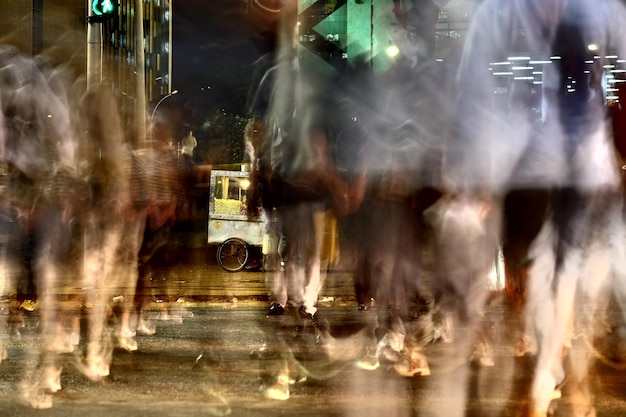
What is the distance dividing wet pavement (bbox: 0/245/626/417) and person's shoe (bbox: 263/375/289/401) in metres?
0.06

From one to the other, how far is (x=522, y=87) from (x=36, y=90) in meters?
5.94

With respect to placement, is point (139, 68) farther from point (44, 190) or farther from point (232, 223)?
point (44, 190)

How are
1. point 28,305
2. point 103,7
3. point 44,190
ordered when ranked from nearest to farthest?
point 44,190, point 28,305, point 103,7

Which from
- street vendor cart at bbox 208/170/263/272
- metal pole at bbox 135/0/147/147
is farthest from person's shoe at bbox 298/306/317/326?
metal pole at bbox 135/0/147/147

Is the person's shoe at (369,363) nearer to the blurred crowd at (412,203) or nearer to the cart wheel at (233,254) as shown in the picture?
the blurred crowd at (412,203)

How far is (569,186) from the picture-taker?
4.35m

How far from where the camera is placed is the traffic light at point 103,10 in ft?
37.6

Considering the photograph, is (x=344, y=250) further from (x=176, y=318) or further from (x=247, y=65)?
(x=247, y=65)

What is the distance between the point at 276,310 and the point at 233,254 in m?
5.36

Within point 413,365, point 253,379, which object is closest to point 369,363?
point 413,365

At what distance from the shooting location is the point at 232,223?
13.5 m

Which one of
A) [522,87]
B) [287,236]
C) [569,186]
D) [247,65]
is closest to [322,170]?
[287,236]

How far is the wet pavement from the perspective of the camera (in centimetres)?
438

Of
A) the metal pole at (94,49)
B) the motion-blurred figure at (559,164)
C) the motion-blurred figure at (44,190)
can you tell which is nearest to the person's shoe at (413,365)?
the motion-blurred figure at (559,164)
